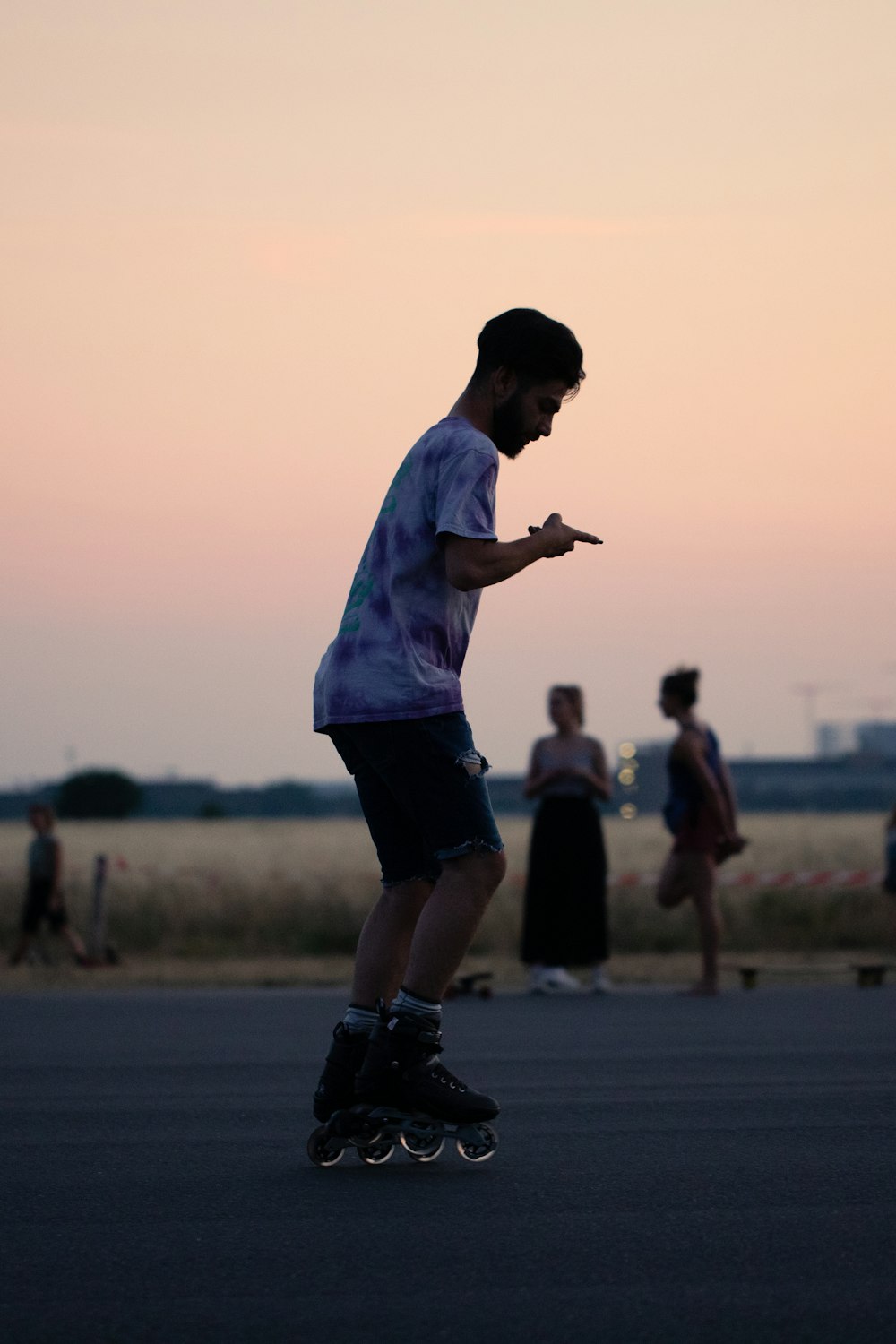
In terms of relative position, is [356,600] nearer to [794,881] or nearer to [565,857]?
[565,857]

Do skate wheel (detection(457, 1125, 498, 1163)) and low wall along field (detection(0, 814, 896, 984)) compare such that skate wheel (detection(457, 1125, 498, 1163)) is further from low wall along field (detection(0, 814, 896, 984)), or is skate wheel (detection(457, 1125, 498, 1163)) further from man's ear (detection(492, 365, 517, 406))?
low wall along field (detection(0, 814, 896, 984))

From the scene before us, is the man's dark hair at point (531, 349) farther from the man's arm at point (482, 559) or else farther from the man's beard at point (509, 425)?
the man's arm at point (482, 559)

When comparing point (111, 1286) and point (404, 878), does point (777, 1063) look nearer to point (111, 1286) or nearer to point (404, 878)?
point (404, 878)

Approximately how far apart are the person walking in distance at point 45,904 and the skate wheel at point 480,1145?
12140 mm

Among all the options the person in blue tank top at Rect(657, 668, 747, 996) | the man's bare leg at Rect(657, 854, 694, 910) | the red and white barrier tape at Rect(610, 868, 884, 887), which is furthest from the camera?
the red and white barrier tape at Rect(610, 868, 884, 887)

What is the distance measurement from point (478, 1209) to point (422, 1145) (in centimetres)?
71

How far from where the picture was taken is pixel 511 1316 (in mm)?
3174

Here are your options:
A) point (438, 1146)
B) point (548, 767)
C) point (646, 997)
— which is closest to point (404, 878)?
point (438, 1146)

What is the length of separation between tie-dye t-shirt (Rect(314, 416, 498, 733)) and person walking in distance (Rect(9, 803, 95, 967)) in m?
12.0

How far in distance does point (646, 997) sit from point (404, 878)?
6612 millimetres

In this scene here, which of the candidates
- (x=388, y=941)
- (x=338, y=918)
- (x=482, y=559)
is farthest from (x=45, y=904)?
(x=482, y=559)

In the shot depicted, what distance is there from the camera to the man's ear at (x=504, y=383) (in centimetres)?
501

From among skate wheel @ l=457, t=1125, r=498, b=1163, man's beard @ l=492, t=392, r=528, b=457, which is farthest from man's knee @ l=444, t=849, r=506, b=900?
man's beard @ l=492, t=392, r=528, b=457

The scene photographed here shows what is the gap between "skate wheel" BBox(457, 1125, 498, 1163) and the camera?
4.75m
